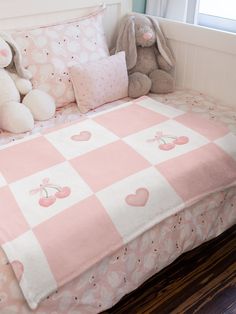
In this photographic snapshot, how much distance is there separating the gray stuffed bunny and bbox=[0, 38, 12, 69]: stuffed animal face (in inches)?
26.1

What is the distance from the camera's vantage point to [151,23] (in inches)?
77.8

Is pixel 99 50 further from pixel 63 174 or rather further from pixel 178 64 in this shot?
pixel 63 174

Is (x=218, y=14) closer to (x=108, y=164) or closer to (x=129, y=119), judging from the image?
(x=129, y=119)

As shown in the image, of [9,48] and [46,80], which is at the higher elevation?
[9,48]

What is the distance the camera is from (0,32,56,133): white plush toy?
1.53 metres

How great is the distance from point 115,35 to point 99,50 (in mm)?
328

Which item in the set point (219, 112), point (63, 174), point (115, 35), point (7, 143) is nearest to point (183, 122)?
point (219, 112)

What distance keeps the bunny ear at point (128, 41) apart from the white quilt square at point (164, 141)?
62cm

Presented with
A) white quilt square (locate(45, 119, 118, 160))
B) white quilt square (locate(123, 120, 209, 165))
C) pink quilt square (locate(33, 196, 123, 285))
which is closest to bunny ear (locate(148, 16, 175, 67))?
white quilt square (locate(123, 120, 209, 165))

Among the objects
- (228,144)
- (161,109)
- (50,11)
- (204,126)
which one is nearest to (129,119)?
(161,109)

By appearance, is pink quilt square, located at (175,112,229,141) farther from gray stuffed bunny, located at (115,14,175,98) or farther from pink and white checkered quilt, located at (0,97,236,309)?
gray stuffed bunny, located at (115,14,175,98)

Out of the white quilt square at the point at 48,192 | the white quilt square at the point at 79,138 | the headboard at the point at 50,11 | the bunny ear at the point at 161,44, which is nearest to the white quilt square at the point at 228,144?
the white quilt square at the point at 79,138

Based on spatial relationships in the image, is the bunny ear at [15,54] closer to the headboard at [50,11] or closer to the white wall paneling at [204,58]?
the headboard at [50,11]

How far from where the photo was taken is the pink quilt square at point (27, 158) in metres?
1.21
